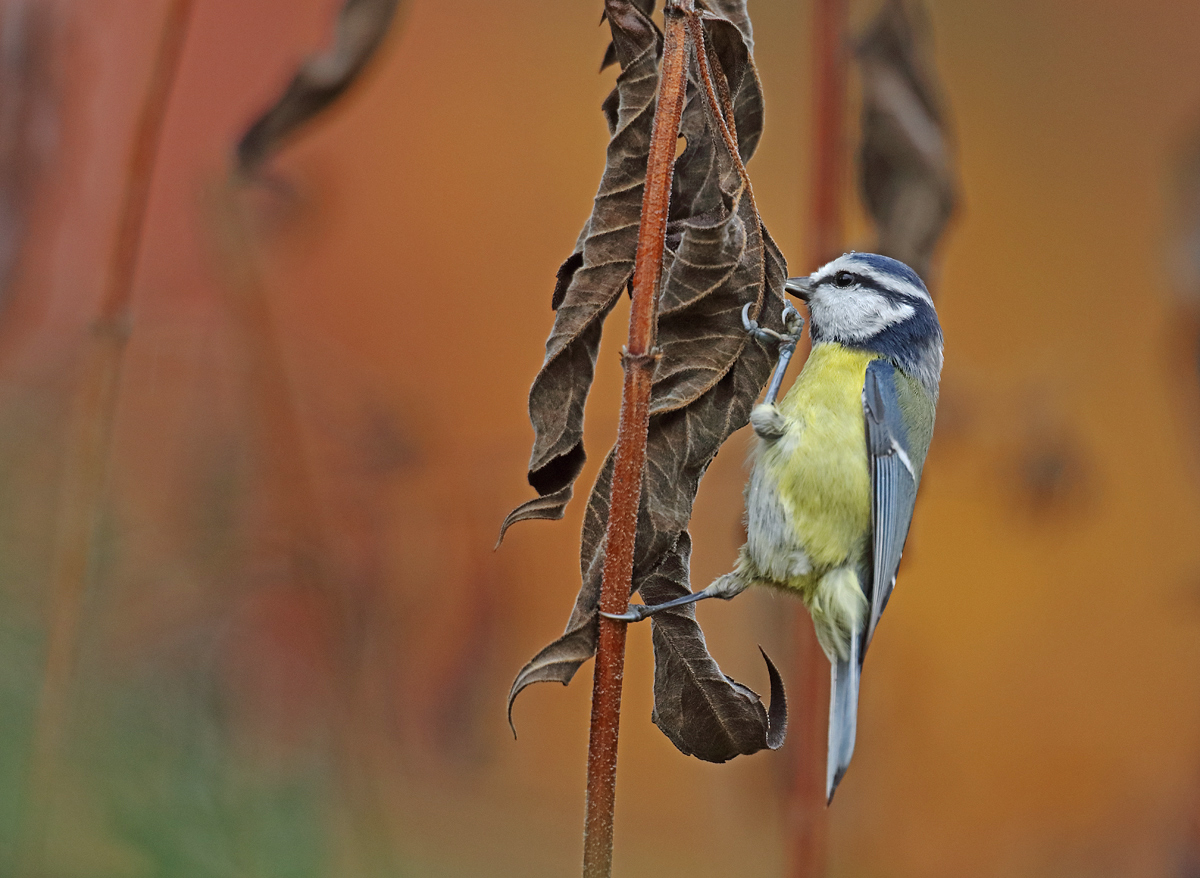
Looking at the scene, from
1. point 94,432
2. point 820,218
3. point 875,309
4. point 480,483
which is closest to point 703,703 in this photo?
point 820,218

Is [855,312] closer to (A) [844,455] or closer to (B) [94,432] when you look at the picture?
(A) [844,455]

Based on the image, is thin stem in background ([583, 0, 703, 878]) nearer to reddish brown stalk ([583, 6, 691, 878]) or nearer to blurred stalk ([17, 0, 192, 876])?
reddish brown stalk ([583, 6, 691, 878])

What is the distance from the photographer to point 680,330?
31.9 inches

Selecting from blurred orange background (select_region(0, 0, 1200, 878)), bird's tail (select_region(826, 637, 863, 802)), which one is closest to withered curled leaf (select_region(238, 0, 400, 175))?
blurred orange background (select_region(0, 0, 1200, 878))

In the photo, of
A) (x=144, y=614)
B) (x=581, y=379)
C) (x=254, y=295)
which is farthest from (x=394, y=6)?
(x=144, y=614)

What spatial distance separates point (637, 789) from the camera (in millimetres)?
2148

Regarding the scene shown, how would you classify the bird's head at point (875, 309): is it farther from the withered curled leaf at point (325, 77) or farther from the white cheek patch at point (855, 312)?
the withered curled leaf at point (325, 77)

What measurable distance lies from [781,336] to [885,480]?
21.8 inches

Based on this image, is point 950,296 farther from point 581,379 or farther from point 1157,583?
point 581,379

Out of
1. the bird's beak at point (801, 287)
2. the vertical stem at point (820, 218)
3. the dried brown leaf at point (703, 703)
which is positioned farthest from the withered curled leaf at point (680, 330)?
the bird's beak at point (801, 287)

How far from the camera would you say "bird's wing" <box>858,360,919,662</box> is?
50.6 inches

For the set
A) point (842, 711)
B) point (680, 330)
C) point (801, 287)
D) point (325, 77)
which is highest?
point (325, 77)

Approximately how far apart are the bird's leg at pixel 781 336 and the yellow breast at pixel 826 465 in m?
0.05

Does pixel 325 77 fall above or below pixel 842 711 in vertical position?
above
